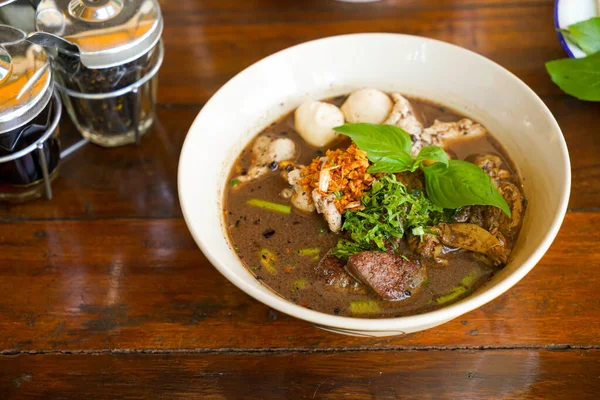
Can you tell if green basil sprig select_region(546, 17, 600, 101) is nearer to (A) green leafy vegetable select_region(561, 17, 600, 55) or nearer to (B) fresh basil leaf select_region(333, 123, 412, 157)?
(A) green leafy vegetable select_region(561, 17, 600, 55)

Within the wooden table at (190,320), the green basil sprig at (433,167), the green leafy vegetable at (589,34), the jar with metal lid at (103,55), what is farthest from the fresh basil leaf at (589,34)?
the jar with metal lid at (103,55)

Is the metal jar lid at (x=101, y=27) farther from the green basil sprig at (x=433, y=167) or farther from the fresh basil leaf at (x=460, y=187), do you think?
the fresh basil leaf at (x=460, y=187)

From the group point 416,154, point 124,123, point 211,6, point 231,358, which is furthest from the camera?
point 211,6

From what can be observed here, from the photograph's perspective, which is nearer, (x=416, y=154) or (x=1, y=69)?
(x=1, y=69)

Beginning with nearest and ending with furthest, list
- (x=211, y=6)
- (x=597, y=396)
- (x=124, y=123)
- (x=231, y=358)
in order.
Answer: (x=597, y=396)
(x=231, y=358)
(x=124, y=123)
(x=211, y=6)

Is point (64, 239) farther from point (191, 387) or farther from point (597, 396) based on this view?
point (597, 396)

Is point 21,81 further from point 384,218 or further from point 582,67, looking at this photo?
point 582,67

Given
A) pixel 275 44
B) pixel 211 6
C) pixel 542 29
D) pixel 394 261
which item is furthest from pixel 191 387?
pixel 542 29
